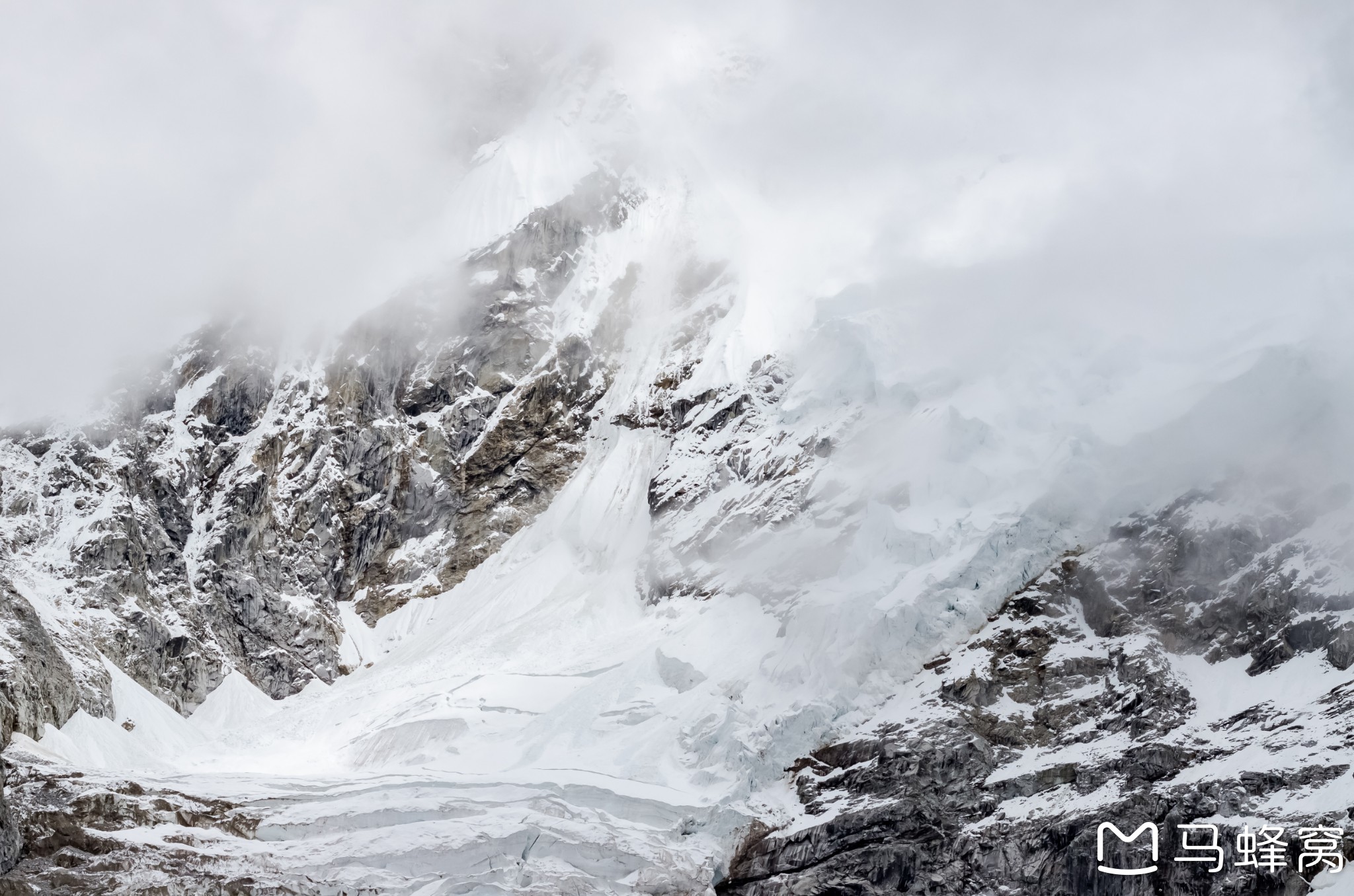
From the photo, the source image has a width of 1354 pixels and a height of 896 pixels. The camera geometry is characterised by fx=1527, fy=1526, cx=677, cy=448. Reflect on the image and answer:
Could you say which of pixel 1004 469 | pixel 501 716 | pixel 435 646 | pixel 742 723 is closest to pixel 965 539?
pixel 1004 469

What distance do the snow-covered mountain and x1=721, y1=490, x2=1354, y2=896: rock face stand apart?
35 centimetres

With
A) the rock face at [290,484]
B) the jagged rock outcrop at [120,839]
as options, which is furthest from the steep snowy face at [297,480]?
the jagged rock outcrop at [120,839]

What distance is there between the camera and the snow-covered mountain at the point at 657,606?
378 feet

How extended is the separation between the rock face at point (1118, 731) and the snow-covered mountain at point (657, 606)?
0.35 meters

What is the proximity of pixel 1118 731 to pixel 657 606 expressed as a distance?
51.9m

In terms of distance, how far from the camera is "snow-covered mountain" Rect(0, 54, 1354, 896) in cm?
11519

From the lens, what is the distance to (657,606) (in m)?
156
